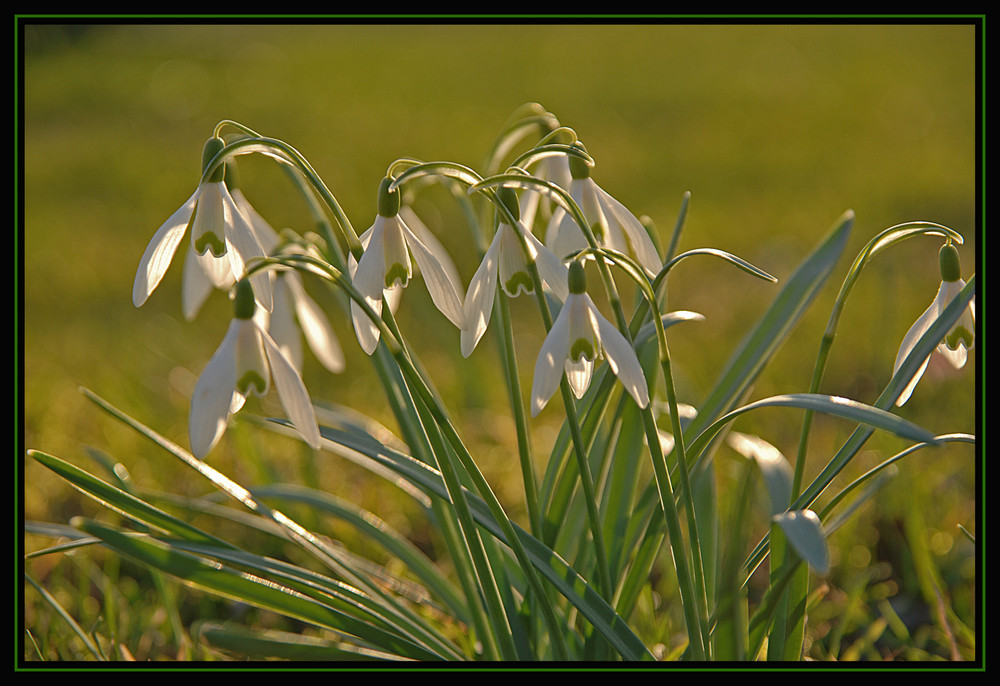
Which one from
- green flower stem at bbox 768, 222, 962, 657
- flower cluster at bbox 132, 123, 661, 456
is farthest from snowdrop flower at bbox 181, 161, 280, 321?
green flower stem at bbox 768, 222, 962, 657

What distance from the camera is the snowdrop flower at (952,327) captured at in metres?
0.88

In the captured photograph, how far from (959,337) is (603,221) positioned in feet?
1.29

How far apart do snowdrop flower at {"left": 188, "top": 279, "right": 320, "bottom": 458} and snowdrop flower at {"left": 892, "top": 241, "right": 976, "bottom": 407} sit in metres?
0.63

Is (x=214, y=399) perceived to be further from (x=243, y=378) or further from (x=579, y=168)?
(x=579, y=168)

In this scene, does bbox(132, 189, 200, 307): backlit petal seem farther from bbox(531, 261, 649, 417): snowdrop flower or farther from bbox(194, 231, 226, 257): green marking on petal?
bbox(531, 261, 649, 417): snowdrop flower

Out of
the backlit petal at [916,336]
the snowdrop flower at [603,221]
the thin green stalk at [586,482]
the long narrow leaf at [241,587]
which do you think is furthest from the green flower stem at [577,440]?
the backlit petal at [916,336]

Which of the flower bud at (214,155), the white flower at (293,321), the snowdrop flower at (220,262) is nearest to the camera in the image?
the flower bud at (214,155)

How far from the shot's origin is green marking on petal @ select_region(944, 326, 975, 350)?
874 millimetres

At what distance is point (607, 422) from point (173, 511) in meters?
0.98

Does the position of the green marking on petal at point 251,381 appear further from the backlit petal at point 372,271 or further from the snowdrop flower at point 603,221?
the snowdrop flower at point 603,221

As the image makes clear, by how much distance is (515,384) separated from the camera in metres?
1.03
